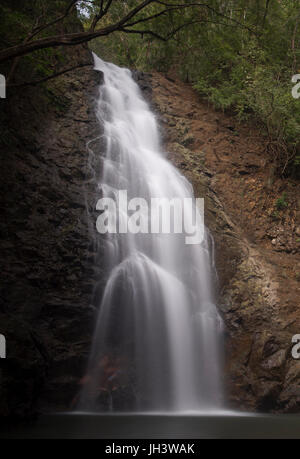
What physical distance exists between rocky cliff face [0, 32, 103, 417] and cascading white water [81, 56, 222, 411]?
41cm

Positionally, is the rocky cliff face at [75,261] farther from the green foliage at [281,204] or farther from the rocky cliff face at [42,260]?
the green foliage at [281,204]

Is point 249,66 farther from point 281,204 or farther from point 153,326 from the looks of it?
point 153,326

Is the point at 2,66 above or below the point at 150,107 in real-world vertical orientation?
below

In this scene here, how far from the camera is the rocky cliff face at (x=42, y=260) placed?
A: 529 centimetres

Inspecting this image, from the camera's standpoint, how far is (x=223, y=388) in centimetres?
738

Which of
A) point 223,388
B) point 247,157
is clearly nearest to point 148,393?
point 223,388

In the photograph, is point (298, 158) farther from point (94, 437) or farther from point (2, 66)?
point (94, 437)

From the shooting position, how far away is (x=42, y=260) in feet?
22.9

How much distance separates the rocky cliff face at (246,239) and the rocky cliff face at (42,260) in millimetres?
3292

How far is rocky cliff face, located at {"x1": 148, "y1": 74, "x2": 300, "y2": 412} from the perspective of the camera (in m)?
7.34

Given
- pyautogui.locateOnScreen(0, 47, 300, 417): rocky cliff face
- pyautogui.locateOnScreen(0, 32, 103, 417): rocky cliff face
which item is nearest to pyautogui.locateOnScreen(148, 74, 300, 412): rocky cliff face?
pyautogui.locateOnScreen(0, 47, 300, 417): rocky cliff face

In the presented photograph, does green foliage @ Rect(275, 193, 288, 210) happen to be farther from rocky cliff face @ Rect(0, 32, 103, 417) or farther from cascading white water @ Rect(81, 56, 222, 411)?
rocky cliff face @ Rect(0, 32, 103, 417)

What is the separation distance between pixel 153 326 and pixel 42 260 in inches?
102
